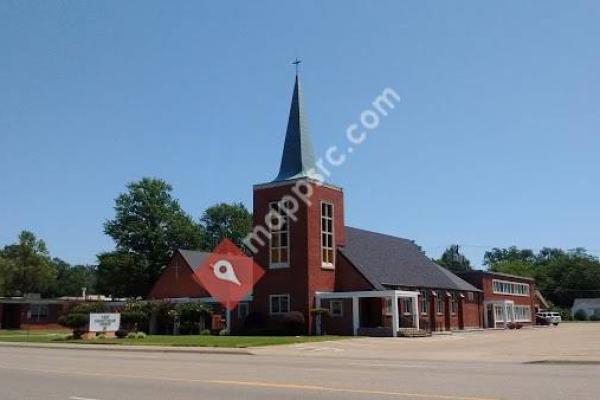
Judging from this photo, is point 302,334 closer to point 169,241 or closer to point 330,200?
point 330,200

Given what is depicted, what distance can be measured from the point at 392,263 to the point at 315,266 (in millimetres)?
10053

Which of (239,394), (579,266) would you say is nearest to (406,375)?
(239,394)

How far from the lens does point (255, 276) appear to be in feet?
150

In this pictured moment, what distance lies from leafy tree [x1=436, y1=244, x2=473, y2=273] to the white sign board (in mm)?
39909

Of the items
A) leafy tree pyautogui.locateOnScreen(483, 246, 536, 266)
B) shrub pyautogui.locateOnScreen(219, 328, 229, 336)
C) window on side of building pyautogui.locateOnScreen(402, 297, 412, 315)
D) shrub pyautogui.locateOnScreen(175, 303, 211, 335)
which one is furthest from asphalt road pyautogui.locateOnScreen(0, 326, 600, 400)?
leafy tree pyautogui.locateOnScreen(483, 246, 536, 266)

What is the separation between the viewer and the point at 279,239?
44625 mm

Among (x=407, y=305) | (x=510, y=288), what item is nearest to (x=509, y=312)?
(x=510, y=288)

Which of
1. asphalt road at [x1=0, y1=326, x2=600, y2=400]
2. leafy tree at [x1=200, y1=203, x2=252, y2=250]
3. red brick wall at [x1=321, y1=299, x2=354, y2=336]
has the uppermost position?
leafy tree at [x1=200, y1=203, x2=252, y2=250]

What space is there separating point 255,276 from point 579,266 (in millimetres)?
96899

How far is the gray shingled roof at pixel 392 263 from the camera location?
46.0 meters

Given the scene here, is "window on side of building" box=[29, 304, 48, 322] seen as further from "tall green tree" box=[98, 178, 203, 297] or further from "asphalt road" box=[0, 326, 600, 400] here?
"asphalt road" box=[0, 326, 600, 400]

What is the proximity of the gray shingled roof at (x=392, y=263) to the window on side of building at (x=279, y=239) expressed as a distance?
14.3 feet

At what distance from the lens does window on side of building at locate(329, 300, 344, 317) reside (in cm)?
4281

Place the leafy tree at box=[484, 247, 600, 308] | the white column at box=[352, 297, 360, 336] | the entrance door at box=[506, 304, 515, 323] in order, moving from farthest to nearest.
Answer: the leafy tree at box=[484, 247, 600, 308] < the entrance door at box=[506, 304, 515, 323] < the white column at box=[352, 297, 360, 336]
